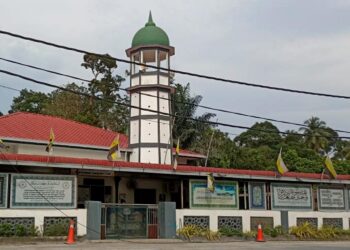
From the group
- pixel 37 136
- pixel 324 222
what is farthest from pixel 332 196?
pixel 37 136

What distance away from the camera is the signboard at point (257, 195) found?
1130 inches

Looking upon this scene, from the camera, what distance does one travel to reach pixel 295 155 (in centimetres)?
5709

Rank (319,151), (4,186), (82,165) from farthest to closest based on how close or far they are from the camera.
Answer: (319,151) < (82,165) < (4,186)

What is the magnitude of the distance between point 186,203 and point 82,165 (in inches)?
269

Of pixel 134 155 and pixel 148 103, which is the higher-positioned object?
pixel 148 103

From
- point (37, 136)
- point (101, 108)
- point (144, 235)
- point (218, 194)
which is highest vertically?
point (101, 108)

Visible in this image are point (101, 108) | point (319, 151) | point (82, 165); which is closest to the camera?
point (82, 165)

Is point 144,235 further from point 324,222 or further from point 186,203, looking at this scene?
point 324,222

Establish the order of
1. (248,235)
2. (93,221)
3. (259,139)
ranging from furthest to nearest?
(259,139) → (248,235) → (93,221)

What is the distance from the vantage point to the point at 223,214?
27.5m

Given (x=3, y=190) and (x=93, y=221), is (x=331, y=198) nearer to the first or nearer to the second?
(x=93, y=221)

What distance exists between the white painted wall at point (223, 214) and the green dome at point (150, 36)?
13867 millimetres

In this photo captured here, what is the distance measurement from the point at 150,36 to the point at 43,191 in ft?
54.9

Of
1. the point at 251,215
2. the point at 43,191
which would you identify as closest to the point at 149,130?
the point at 251,215
